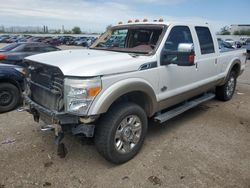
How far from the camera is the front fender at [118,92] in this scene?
2.89m

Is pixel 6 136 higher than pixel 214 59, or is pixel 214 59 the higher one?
pixel 214 59

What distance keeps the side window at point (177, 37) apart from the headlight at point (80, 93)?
1.53 metres

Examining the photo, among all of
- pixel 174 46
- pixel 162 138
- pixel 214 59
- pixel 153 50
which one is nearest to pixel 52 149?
pixel 162 138

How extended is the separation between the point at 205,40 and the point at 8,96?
443 centimetres

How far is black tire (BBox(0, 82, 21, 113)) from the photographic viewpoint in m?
5.48

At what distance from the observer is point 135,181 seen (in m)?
3.05

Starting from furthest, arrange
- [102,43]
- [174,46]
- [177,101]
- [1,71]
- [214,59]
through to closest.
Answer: [1,71] < [214,59] < [102,43] < [177,101] < [174,46]

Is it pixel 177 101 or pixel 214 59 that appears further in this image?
pixel 214 59

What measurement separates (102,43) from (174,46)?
1463mm

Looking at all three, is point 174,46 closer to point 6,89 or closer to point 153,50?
point 153,50

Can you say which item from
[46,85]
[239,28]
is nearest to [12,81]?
[46,85]

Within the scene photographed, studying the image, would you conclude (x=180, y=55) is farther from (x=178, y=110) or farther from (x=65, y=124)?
(x=65, y=124)

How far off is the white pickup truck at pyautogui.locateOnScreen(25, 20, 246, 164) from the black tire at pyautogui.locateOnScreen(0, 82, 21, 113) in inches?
81.3

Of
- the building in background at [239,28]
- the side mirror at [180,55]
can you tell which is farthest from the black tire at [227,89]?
the building in background at [239,28]
